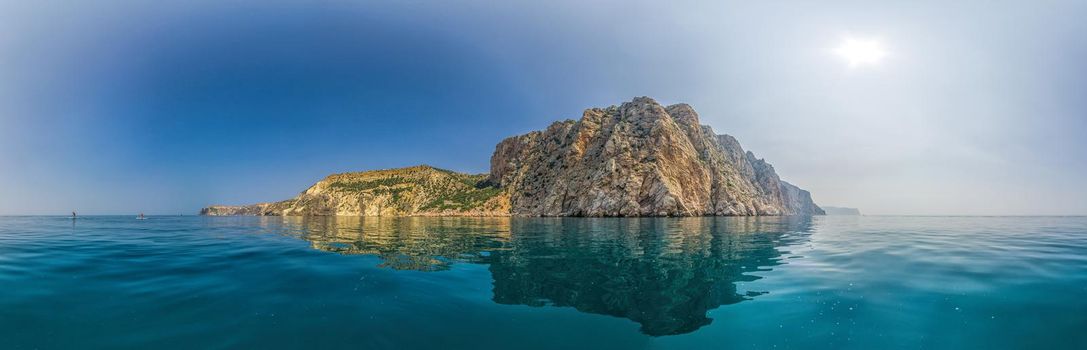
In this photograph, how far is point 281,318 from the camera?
9109 mm

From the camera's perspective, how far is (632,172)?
14775 centimetres

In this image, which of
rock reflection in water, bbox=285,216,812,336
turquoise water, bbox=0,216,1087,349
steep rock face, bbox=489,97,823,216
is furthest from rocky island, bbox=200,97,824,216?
turquoise water, bbox=0,216,1087,349

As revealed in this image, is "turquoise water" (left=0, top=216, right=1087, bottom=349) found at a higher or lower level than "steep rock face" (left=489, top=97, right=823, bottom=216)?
lower

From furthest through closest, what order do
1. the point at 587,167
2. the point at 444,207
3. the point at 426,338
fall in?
the point at 444,207
the point at 587,167
the point at 426,338

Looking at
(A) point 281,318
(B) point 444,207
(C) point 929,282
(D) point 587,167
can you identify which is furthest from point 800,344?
(B) point 444,207

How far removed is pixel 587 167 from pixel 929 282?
507 feet

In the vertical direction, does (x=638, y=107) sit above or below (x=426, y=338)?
above

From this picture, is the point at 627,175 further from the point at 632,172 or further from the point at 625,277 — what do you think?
the point at 625,277

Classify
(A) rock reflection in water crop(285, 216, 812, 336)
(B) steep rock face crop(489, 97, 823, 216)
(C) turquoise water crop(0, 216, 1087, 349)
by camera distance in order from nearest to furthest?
(C) turquoise water crop(0, 216, 1087, 349) → (A) rock reflection in water crop(285, 216, 812, 336) → (B) steep rock face crop(489, 97, 823, 216)

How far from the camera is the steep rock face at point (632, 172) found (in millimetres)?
142125

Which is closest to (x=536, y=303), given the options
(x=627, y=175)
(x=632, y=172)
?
(x=627, y=175)

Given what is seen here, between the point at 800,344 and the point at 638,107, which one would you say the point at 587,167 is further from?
the point at 800,344

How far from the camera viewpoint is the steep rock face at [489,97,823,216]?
142 meters

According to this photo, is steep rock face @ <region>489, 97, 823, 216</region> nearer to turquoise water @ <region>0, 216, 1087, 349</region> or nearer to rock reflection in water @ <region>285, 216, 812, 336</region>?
rock reflection in water @ <region>285, 216, 812, 336</region>
